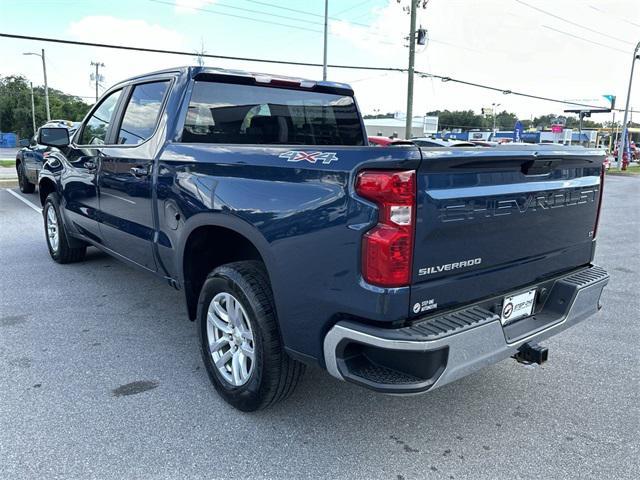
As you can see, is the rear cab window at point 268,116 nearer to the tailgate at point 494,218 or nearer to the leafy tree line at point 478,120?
the tailgate at point 494,218

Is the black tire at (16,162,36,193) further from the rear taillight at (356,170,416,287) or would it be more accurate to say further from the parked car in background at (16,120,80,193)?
the rear taillight at (356,170,416,287)

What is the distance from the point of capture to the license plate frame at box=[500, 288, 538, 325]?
268 cm

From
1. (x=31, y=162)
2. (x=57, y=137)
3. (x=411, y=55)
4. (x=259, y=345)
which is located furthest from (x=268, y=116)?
(x=411, y=55)

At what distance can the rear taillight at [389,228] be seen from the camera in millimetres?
2102

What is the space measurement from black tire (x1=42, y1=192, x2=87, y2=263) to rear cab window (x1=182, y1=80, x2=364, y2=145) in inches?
114

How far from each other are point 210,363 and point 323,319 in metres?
1.12

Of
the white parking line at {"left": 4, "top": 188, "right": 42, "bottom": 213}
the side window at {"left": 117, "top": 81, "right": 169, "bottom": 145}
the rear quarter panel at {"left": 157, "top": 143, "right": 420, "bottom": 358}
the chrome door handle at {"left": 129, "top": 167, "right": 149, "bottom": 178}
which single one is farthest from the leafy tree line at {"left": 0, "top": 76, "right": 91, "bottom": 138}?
the rear quarter panel at {"left": 157, "top": 143, "right": 420, "bottom": 358}

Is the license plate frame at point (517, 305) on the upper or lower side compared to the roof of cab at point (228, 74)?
lower

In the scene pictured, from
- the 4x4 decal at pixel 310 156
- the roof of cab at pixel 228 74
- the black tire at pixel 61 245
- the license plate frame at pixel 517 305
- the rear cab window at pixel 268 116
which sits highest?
the roof of cab at pixel 228 74

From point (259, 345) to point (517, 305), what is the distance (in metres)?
1.39

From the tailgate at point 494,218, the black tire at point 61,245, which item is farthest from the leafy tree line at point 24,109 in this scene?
the tailgate at point 494,218

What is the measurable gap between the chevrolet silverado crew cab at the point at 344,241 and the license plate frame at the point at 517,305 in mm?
11

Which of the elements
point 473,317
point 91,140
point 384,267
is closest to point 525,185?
point 473,317

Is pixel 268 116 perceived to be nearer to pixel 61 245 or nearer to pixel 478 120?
pixel 61 245
